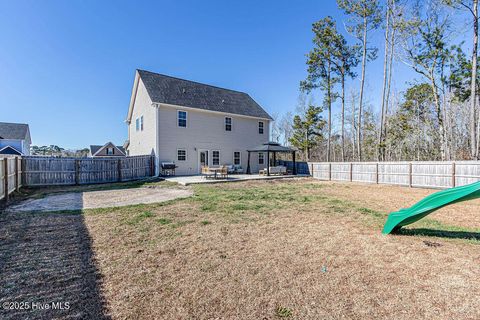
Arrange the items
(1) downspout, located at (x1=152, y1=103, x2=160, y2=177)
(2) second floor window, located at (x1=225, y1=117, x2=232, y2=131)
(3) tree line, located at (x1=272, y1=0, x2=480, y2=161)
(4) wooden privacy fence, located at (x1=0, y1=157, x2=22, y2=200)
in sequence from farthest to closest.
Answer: (2) second floor window, located at (x1=225, y1=117, x2=232, y2=131) < (1) downspout, located at (x1=152, y1=103, x2=160, y2=177) < (3) tree line, located at (x1=272, y1=0, x2=480, y2=161) < (4) wooden privacy fence, located at (x1=0, y1=157, x2=22, y2=200)

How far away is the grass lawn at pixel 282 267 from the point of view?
2.28 meters

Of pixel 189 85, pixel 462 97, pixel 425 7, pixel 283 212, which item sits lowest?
pixel 283 212

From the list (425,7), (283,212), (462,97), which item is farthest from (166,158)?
(462,97)

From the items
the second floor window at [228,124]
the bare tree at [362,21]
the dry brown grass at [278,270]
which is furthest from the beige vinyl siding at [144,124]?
the bare tree at [362,21]

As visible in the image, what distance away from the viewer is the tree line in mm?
16047

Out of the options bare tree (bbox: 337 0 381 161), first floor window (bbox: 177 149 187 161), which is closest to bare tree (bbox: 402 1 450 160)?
bare tree (bbox: 337 0 381 161)

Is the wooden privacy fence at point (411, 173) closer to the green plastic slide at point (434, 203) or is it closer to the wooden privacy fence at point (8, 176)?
the green plastic slide at point (434, 203)

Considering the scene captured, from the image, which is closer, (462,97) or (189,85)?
(462,97)

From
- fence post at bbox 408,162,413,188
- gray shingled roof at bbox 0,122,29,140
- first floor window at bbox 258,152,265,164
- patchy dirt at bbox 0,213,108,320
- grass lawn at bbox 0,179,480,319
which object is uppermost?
gray shingled roof at bbox 0,122,29,140

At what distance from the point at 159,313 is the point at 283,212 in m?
4.74

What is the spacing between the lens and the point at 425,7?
53.5 feet

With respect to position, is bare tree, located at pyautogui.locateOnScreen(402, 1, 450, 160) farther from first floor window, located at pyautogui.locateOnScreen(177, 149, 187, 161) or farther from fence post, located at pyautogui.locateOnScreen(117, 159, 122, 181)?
fence post, located at pyautogui.locateOnScreen(117, 159, 122, 181)

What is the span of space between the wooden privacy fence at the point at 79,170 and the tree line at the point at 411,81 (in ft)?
55.4

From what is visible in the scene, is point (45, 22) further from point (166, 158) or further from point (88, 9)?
point (166, 158)
